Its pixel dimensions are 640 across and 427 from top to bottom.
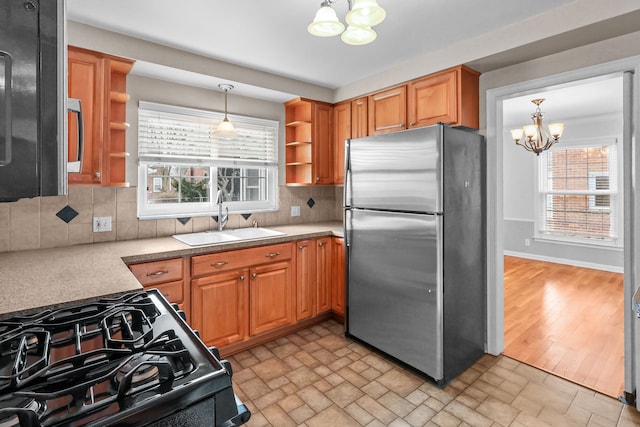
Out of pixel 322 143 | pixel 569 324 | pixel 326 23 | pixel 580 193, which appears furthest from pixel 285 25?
pixel 580 193

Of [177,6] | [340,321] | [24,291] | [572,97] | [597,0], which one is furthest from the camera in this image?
[572,97]

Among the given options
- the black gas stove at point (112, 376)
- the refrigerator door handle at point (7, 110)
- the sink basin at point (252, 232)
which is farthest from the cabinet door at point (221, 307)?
the refrigerator door handle at point (7, 110)

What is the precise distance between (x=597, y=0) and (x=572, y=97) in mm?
2749

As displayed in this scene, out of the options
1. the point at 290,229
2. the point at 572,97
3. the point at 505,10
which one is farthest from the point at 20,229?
the point at 572,97

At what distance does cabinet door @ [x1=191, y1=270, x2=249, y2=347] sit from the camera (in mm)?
2396

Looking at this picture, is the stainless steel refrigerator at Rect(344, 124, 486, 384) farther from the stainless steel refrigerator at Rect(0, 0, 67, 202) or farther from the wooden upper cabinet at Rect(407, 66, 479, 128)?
the stainless steel refrigerator at Rect(0, 0, 67, 202)

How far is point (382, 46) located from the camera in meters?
2.50

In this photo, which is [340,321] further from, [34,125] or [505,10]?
[34,125]

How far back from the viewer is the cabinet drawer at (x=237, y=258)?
238 centimetres

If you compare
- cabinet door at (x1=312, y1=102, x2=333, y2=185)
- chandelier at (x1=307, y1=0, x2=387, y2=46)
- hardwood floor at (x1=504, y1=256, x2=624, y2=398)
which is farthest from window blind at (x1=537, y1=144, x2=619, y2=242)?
chandelier at (x1=307, y1=0, x2=387, y2=46)

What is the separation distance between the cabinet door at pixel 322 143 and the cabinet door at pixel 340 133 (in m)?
0.05

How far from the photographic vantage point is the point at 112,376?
2.40ft

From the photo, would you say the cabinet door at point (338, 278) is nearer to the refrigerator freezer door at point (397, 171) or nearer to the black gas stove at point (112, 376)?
the refrigerator freezer door at point (397, 171)

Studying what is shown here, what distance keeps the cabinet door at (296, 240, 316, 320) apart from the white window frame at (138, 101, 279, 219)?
74cm
